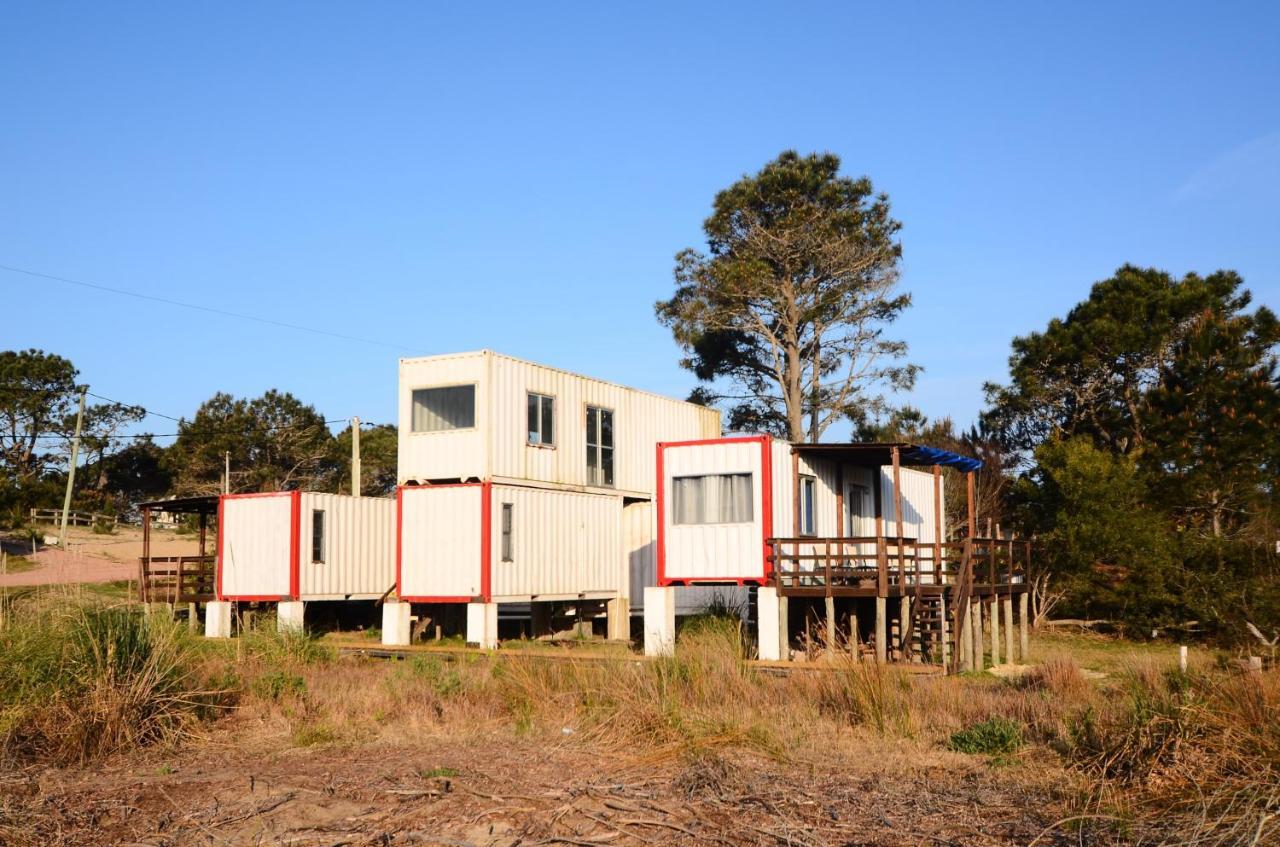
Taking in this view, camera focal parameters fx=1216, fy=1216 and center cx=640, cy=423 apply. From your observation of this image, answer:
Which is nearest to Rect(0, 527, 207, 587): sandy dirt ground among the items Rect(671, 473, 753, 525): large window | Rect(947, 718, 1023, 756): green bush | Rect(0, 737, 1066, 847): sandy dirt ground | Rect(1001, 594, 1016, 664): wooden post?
Rect(671, 473, 753, 525): large window

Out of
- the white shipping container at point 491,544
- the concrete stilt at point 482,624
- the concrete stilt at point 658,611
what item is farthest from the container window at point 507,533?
the concrete stilt at point 658,611

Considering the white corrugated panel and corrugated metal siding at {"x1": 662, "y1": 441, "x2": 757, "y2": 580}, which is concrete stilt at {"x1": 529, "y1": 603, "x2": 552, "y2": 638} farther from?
corrugated metal siding at {"x1": 662, "y1": 441, "x2": 757, "y2": 580}

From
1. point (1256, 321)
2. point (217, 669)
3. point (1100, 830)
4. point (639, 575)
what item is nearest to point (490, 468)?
point (639, 575)

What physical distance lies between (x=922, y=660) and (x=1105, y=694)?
825 cm

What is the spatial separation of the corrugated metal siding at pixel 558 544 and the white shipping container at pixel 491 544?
22 millimetres

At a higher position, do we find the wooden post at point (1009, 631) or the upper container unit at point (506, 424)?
the upper container unit at point (506, 424)

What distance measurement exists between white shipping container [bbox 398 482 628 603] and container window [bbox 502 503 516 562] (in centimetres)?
2

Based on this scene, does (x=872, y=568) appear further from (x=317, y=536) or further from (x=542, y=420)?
(x=317, y=536)

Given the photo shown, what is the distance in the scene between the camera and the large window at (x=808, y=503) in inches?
1012

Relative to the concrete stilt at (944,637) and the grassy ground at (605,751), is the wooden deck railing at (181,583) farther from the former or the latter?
the concrete stilt at (944,637)

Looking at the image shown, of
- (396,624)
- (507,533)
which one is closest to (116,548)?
(396,624)

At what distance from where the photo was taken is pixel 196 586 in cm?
3103

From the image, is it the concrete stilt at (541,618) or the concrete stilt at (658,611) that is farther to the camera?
the concrete stilt at (541,618)

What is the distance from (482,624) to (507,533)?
6.74ft
